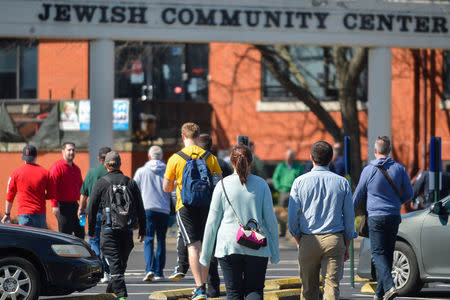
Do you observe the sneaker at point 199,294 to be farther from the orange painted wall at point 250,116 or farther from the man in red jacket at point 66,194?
the orange painted wall at point 250,116

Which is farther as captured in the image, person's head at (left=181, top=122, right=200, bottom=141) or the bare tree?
the bare tree

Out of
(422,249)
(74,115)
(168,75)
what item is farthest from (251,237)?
(168,75)

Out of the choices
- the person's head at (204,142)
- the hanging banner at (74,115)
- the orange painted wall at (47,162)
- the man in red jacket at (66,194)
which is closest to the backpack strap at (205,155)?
the person's head at (204,142)

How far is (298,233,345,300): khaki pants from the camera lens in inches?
361

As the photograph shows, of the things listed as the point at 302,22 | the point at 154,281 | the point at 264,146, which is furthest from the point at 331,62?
the point at 154,281

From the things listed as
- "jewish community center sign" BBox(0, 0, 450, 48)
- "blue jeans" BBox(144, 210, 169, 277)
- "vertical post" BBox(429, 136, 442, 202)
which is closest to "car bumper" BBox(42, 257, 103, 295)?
"blue jeans" BBox(144, 210, 169, 277)

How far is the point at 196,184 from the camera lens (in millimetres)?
11031

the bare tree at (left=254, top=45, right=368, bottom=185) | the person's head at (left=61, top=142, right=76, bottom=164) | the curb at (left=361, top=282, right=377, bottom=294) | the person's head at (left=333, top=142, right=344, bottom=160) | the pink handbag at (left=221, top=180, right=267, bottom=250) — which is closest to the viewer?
the pink handbag at (left=221, top=180, right=267, bottom=250)

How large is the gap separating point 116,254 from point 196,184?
3.96 feet

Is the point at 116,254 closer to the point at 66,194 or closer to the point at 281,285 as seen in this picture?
the point at 281,285

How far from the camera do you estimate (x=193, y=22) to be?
736 inches

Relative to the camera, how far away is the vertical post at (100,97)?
18891mm

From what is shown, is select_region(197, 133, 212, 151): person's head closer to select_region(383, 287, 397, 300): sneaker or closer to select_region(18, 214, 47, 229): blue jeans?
select_region(383, 287, 397, 300): sneaker

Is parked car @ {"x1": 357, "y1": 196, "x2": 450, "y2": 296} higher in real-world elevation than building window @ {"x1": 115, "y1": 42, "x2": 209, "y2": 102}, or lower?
lower
